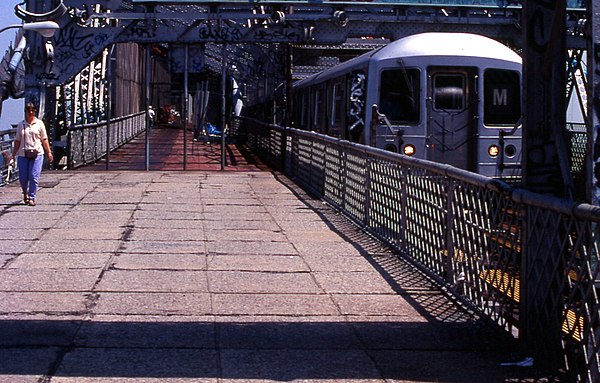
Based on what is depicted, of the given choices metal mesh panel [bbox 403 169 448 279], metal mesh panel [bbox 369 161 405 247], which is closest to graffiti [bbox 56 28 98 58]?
metal mesh panel [bbox 369 161 405 247]

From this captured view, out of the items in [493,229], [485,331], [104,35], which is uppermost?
[104,35]

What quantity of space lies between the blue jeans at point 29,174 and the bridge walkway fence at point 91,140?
6.93 meters

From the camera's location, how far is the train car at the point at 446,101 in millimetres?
17047

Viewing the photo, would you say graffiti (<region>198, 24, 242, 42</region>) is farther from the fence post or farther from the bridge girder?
the fence post

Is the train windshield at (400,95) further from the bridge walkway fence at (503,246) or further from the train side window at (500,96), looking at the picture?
the bridge walkway fence at (503,246)

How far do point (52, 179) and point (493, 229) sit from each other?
13.9 meters

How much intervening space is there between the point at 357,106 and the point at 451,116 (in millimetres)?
1717

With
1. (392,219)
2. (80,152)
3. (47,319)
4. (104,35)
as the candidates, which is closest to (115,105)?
(80,152)

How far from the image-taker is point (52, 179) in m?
19.3

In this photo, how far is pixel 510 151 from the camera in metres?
17.3

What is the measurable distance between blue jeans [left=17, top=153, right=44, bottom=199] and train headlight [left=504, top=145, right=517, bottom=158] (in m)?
8.09

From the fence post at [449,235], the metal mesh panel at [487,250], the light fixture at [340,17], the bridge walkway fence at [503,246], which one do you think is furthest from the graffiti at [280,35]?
the metal mesh panel at [487,250]

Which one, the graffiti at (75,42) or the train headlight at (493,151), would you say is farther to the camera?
the graffiti at (75,42)

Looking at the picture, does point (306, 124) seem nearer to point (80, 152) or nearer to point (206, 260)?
point (80, 152)
